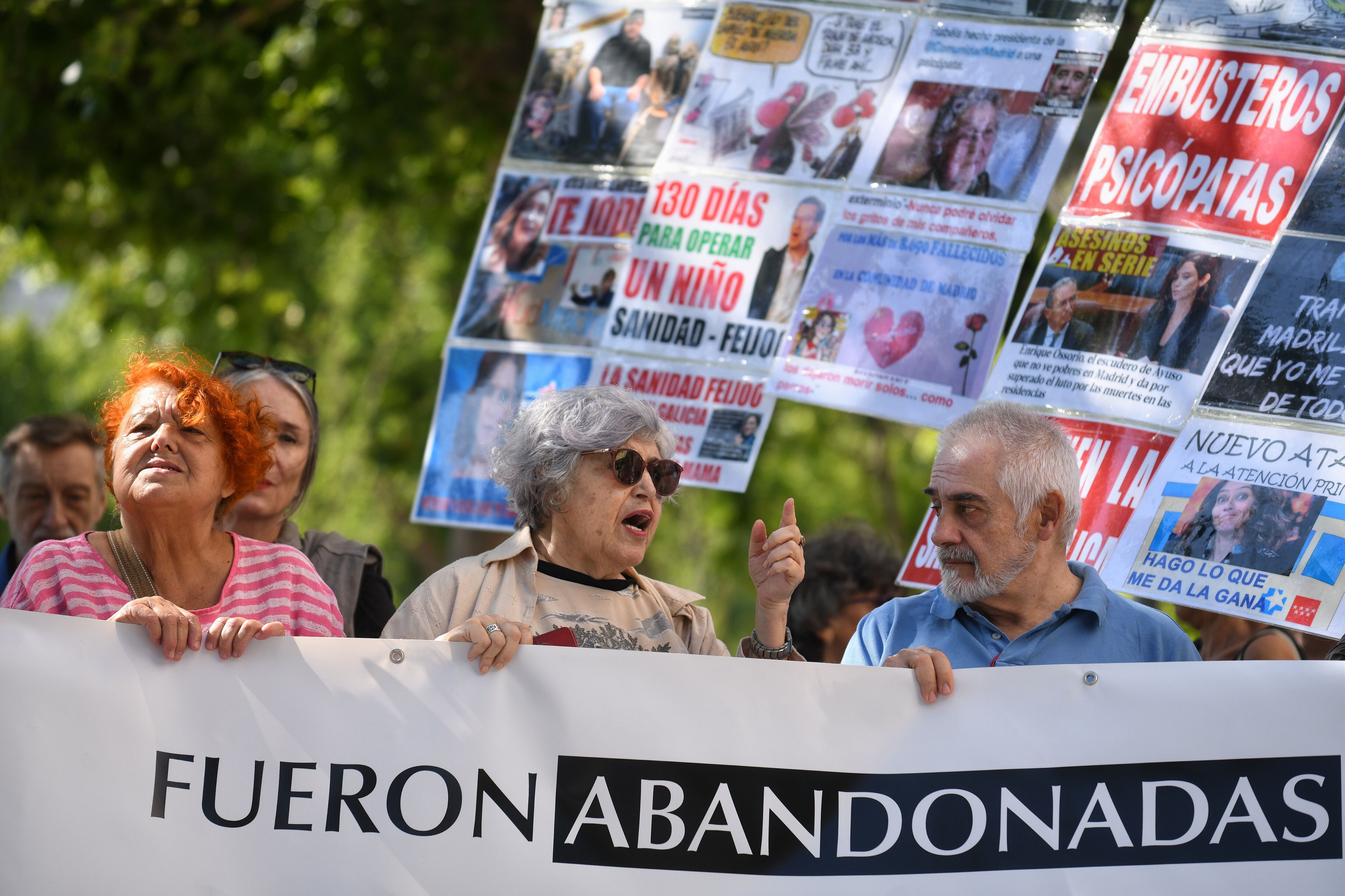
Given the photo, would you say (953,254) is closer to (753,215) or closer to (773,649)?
(753,215)

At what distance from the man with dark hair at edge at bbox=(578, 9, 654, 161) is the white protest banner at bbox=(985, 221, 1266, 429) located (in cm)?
151

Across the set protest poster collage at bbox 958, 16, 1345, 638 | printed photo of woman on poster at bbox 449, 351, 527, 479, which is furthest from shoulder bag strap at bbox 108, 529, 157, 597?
protest poster collage at bbox 958, 16, 1345, 638

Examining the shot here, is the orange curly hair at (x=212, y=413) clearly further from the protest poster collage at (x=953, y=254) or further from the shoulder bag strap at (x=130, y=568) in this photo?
the protest poster collage at (x=953, y=254)

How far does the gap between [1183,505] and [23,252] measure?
7584 millimetres

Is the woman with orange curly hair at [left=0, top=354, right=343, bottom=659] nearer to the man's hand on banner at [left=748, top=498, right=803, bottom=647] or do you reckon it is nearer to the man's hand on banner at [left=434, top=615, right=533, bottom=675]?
the man's hand on banner at [left=434, top=615, right=533, bottom=675]

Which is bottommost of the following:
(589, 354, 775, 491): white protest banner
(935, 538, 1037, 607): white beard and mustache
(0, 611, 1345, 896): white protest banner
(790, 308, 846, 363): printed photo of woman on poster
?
(0, 611, 1345, 896): white protest banner

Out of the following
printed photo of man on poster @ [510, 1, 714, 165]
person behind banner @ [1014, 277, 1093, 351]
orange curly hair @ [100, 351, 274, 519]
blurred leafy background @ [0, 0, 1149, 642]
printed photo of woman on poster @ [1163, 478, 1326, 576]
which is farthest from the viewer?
blurred leafy background @ [0, 0, 1149, 642]

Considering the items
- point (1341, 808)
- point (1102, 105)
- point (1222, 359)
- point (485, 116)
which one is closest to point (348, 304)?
point (485, 116)

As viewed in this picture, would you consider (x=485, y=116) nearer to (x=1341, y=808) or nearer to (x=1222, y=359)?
(x=1222, y=359)

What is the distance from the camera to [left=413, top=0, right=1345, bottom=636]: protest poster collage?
11.3ft

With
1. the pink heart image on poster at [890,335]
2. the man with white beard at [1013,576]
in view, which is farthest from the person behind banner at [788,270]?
the man with white beard at [1013,576]

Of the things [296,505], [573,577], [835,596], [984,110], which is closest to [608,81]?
[984,110]

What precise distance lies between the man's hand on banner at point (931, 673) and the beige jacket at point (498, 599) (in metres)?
0.42

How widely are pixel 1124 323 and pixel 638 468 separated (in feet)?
4.71
